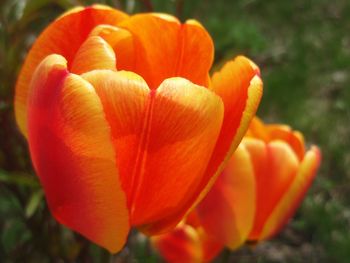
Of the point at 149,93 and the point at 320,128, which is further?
the point at 320,128

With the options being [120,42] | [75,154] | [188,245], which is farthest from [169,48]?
[188,245]

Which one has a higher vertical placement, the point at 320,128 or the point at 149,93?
the point at 149,93

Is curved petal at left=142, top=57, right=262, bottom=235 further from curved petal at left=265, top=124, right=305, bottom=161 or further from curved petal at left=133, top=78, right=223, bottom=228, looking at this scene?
curved petal at left=265, top=124, right=305, bottom=161

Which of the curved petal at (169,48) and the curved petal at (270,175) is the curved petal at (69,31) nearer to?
the curved petal at (169,48)

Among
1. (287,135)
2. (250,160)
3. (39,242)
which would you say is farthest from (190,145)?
(39,242)

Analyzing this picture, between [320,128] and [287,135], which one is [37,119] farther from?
[320,128]

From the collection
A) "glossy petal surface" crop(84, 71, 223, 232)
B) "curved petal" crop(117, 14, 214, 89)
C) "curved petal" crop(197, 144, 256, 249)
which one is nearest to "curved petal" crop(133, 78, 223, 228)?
"glossy petal surface" crop(84, 71, 223, 232)
